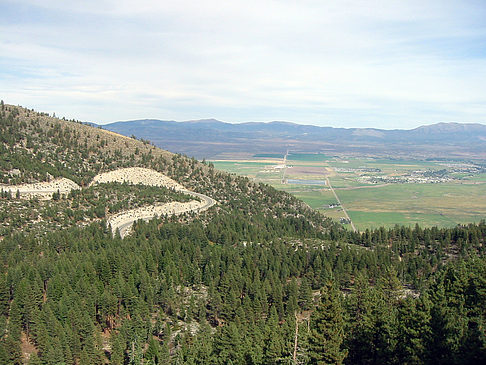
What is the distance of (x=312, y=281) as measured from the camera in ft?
246

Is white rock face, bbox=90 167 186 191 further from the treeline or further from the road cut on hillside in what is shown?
the treeline

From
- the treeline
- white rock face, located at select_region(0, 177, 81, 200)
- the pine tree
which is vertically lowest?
the treeline

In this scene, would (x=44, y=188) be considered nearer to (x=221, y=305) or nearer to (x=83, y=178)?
(x=83, y=178)

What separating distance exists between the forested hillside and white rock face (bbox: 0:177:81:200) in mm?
2433

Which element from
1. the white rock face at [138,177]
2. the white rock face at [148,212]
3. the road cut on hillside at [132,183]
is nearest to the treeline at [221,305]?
the white rock face at [148,212]

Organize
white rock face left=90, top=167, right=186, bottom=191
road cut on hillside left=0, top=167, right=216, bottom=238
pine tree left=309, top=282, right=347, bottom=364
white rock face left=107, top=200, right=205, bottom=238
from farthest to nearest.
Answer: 1. white rock face left=90, top=167, right=186, bottom=191
2. road cut on hillside left=0, top=167, right=216, bottom=238
3. white rock face left=107, top=200, right=205, bottom=238
4. pine tree left=309, top=282, right=347, bottom=364

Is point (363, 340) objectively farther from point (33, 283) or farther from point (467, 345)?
point (33, 283)

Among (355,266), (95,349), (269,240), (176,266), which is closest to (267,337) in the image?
(95,349)

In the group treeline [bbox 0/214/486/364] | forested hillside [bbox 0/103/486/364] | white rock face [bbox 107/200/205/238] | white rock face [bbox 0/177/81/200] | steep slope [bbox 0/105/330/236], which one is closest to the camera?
treeline [bbox 0/214/486/364]

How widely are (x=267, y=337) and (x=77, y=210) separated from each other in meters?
78.0

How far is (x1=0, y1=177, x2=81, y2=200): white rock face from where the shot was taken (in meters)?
114

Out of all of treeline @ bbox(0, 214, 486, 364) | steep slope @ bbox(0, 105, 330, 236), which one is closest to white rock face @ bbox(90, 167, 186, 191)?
steep slope @ bbox(0, 105, 330, 236)

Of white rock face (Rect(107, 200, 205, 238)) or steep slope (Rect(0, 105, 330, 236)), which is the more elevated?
steep slope (Rect(0, 105, 330, 236))

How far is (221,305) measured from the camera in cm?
6131
